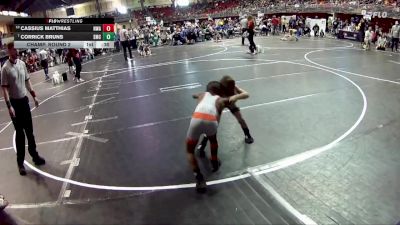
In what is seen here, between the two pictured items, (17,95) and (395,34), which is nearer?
(17,95)

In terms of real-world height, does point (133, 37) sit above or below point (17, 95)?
above

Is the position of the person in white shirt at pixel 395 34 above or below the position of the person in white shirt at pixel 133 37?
below

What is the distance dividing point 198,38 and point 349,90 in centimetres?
2118

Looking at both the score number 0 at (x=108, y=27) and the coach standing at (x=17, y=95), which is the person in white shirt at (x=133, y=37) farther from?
the coach standing at (x=17, y=95)

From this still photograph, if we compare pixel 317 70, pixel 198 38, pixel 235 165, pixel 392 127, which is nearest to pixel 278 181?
pixel 235 165

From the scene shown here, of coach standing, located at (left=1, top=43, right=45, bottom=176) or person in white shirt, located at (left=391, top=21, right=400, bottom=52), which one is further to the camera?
person in white shirt, located at (left=391, top=21, right=400, bottom=52)

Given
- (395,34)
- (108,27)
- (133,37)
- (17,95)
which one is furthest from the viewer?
(133,37)

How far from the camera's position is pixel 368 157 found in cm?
630

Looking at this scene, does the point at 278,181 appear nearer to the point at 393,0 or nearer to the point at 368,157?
the point at 368,157
